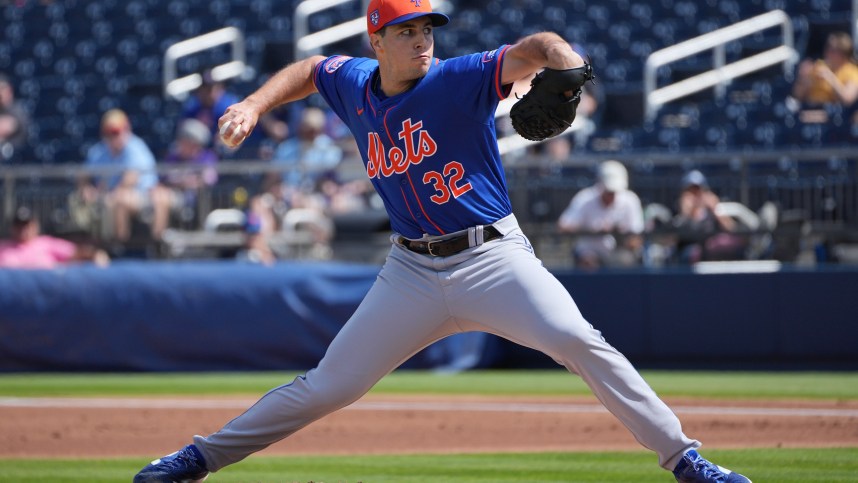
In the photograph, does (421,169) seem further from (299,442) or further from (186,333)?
(186,333)

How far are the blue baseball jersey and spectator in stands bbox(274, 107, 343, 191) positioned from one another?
768 centimetres

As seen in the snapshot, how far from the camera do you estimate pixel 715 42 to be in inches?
599

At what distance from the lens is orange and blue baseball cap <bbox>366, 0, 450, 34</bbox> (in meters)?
4.61

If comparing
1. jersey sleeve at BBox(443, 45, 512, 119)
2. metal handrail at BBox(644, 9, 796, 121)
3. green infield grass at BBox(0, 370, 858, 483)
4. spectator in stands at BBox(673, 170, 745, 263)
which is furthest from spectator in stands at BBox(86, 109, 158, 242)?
jersey sleeve at BBox(443, 45, 512, 119)

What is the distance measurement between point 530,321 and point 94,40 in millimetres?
18017

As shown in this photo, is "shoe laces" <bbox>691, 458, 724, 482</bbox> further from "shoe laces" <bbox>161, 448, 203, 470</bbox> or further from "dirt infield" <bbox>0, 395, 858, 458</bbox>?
"dirt infield" <bbox>0, 395, 858, 458</bbox>

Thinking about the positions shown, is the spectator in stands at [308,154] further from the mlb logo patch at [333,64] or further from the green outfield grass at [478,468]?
the mlb logo patch at [333,64]

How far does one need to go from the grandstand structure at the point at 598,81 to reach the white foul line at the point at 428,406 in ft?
10.3

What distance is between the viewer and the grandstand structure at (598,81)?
36.9ft

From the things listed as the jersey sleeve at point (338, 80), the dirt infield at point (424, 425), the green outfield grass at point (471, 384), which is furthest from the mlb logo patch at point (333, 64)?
the green outfield grass at point (471, 384)

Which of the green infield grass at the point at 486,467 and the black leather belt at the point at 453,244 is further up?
the black leather belt at the point at 453,244

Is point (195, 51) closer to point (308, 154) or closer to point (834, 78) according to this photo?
point (308, 154)

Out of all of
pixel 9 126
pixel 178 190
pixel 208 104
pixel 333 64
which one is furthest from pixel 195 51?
pixel 333 64

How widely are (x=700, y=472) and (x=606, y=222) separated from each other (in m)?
7.32
